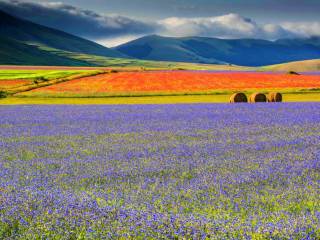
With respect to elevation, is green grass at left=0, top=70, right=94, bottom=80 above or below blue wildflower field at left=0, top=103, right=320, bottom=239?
above

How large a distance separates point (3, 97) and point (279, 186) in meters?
52.6

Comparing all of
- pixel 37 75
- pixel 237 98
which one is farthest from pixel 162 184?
pixel 37 75

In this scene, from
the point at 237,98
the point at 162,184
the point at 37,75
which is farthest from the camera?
the point at 37,75

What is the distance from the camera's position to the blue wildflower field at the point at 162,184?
6.82m

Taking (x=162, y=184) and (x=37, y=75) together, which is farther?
(x=37, y=75)

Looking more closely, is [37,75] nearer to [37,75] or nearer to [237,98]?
[37,75]

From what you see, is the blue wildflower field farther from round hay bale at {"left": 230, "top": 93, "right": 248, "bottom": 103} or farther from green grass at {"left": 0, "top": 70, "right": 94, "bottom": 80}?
green grass at {"left": 0, "top": 70, "right": 94, "bottom": 80}

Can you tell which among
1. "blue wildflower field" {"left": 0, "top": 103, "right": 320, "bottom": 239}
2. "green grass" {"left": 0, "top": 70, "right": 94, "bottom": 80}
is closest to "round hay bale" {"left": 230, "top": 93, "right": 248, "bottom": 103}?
"blue wildflower field" {"left": 0, "top": 103, "right": 320, "bottom": 239}

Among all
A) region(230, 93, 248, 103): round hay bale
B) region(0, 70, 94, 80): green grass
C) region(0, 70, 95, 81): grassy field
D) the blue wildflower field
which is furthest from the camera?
region(0, 70, 95, 81): grassy field

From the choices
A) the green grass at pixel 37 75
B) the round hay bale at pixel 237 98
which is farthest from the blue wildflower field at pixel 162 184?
the green grass at pixel 37 75

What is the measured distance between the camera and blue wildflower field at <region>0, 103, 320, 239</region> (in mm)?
6816

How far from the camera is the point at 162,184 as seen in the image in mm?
10078

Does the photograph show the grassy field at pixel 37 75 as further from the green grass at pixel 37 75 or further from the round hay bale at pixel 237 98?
the round hay bale at pixel 237 98

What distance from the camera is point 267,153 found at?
14141 millimetres
